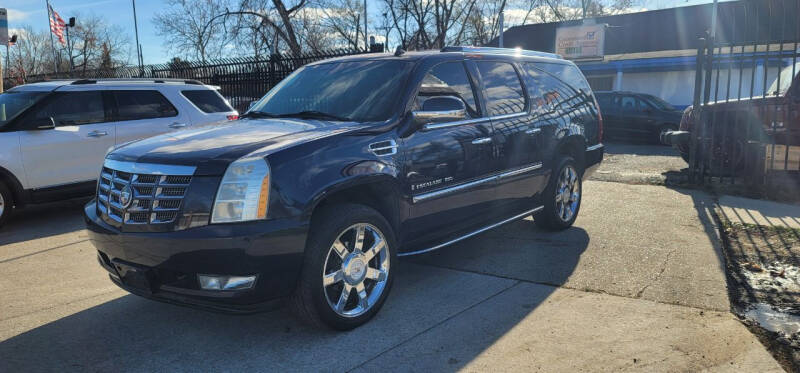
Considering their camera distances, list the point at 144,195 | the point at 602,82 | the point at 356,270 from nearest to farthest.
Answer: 1. the point at 144,195
2. the point at 356,270
3. the point at 602,82

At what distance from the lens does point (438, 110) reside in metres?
4.33

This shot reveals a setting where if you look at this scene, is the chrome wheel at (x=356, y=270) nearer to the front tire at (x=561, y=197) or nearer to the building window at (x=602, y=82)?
the front tire at (x=561, y=197)

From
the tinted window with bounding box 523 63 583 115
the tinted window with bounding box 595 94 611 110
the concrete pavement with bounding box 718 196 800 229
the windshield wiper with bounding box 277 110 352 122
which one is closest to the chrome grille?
the windshield wiper with bounding box 277 110 352 122

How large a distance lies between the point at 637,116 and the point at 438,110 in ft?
43.0

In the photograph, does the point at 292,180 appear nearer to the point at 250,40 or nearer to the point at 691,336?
the point at 691,336

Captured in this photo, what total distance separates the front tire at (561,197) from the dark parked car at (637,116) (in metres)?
10.2

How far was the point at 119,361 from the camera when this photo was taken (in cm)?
343

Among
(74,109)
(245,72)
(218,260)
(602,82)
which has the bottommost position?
(218,260)

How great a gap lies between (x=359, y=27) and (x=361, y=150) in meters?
43.7

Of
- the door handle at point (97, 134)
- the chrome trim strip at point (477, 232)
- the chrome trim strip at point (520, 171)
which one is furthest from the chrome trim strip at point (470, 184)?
the door handle at point (97, 134)

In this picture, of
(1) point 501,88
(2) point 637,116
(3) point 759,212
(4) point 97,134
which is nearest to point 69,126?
(4) point 97,134

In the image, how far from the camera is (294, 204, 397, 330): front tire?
11.5 feet

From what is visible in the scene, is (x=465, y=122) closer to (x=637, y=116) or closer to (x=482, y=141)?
(x=482, y=141)

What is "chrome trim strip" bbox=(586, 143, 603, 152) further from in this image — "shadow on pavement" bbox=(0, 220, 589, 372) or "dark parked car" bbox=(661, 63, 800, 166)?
"dark parked car" bbox=(661, 63, 800, 166)
